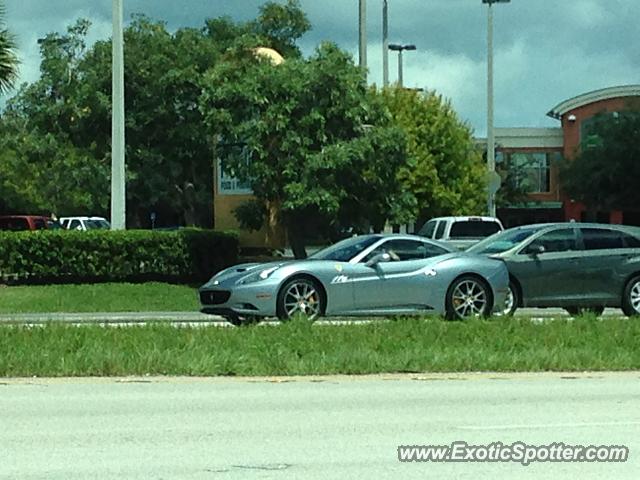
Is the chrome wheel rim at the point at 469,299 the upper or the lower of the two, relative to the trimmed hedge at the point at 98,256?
lower

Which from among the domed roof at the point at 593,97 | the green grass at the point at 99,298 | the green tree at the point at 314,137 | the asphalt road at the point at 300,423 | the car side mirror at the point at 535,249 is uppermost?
the domed roof at the point at 593,97

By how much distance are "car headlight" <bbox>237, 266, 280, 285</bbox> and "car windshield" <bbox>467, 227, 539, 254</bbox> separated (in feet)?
15.3

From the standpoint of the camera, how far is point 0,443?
30.0 feet

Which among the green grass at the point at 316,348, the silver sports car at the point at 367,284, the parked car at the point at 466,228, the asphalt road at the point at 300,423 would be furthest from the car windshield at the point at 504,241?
the asphalt road at the point at 300,423

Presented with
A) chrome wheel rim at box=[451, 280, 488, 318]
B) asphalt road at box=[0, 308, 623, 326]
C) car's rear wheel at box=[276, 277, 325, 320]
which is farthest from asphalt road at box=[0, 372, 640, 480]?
asphalt road at box=[0, 308, 623, 326]

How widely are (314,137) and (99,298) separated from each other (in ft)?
24.6

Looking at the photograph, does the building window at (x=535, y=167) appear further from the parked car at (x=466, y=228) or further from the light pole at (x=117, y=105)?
the light pole at (x=117, y=105)

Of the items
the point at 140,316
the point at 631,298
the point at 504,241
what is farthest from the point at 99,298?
the point at 631,298

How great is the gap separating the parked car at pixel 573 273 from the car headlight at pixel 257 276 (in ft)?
15.0

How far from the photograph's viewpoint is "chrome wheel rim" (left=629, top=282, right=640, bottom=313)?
67.0 feet

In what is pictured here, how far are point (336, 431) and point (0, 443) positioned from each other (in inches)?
106

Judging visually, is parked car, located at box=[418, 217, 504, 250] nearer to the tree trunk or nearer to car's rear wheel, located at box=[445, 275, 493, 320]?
the tree trunk

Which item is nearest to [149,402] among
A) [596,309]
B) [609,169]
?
[596,309]

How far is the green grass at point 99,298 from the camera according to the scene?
25.3 meters
